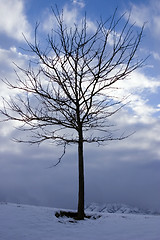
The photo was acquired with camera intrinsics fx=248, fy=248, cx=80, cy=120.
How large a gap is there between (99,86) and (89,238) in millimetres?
6655

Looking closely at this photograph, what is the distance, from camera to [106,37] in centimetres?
1069

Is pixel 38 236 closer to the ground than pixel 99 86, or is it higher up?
closer to the ground

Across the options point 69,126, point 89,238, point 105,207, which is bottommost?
point 105,207

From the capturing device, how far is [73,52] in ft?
36.2

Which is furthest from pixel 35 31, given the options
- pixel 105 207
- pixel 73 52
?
pixel 105 207

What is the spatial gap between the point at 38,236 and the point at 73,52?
7.86 meters

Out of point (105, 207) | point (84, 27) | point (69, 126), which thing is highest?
point (84, 27)

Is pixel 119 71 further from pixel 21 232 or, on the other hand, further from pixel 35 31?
pixel 21 232

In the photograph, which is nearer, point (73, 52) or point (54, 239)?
point (54, 239)

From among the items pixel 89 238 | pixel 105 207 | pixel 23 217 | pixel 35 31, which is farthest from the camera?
pixel 105 207

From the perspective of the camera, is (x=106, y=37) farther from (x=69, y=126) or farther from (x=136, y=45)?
(x=69, y=126)

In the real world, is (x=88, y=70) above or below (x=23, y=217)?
above

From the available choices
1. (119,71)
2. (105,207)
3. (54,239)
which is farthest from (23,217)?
(105,207)

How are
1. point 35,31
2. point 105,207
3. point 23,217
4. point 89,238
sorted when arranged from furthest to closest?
point 105,207, point 35,31, point 23,217, point 89,238
